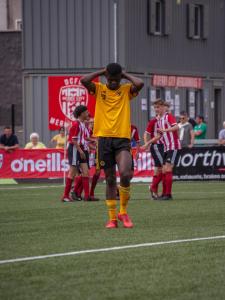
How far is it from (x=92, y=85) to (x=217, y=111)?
33.4 meters

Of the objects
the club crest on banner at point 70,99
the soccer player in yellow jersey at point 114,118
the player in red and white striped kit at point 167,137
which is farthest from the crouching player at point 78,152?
the club crest on banner at point 70,99

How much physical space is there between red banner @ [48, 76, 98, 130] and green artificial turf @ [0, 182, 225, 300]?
10.1 meters

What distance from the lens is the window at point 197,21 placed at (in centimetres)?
4406

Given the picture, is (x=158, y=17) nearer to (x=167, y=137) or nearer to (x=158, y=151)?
(x=158, y=151)

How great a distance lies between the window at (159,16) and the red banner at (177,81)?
1578mm

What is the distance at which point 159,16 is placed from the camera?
139 feet

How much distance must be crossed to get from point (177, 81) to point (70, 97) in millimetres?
14670

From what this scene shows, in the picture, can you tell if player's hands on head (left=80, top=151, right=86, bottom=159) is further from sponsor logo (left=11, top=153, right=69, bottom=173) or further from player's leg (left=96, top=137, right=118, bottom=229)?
sponsor logo (left=11, top=153, right=69, bottom=173)

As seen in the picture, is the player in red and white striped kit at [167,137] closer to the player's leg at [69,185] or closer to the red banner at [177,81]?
the player's leg at [69,185]

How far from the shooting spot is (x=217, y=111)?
155 feet

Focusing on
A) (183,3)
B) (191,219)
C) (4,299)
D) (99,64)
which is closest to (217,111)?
(183,3)

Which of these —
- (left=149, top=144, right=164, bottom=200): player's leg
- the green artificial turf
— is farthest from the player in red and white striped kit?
the green artificial turf

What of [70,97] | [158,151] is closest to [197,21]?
[70,97]

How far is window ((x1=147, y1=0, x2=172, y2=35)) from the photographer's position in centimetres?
4141
